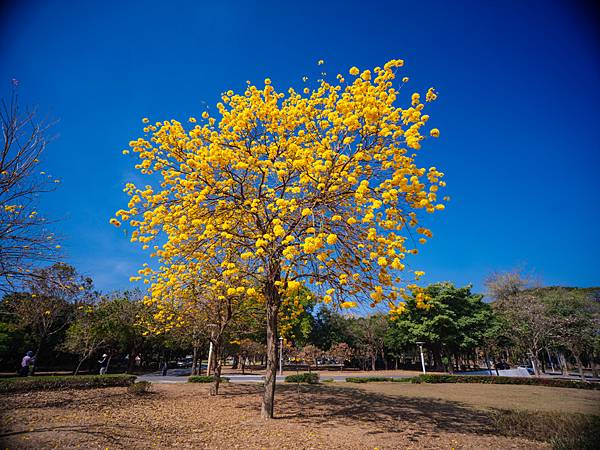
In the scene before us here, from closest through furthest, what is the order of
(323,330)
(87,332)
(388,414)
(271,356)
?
(271,356) → (388,414) → (87,332) → (323,330)

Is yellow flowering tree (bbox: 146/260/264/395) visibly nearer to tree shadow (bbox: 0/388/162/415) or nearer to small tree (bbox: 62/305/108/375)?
tree shadow (bbox: 0/388/162/415)

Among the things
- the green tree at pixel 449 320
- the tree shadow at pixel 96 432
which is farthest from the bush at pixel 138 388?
the green tree at pixel 449 320

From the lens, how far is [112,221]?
22.7 feet

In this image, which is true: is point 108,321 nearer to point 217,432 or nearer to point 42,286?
point 42,286

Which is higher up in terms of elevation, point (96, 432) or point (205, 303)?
point (205, 303)

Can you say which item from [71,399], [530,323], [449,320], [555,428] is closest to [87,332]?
[71,399]

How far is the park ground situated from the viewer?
5898 mm

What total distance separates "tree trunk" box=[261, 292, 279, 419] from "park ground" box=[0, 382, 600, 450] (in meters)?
0.37

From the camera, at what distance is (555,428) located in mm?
6812

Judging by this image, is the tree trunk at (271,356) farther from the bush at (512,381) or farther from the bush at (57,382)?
the bush at (512,381)

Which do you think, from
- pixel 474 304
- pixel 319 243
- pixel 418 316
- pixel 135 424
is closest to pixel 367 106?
pixel 319 243

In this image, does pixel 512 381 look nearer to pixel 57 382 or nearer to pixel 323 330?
pixel 323 330

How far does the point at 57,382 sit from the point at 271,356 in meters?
10.6

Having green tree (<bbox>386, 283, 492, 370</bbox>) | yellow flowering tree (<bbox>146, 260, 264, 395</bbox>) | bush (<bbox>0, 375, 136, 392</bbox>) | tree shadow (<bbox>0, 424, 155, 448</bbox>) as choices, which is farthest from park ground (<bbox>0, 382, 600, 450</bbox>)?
green tree (<bbox>386, 283, 492, 370</bbox>)
